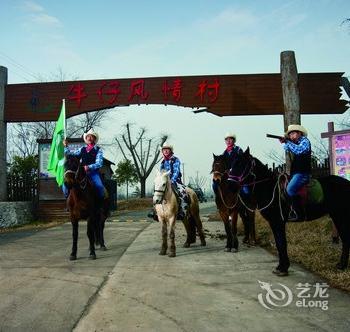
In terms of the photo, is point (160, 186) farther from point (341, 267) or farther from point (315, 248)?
point (341, 267)

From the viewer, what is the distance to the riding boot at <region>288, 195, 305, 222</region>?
23.6ft

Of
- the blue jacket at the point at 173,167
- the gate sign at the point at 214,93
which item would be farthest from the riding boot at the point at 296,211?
the gate sign at the point at 214,93

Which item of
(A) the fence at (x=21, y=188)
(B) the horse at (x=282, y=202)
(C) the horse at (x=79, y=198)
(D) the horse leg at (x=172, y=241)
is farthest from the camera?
(A) the fence at (x=21, y=188)

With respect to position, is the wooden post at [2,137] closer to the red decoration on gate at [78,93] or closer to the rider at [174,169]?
the red decoration on gate at [78,93]

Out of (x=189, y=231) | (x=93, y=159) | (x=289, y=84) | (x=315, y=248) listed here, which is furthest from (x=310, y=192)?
(x=289, y=84)

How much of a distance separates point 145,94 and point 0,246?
24.7 feet

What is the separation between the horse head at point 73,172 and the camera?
848cm

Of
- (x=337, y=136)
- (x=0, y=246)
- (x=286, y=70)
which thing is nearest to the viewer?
(x=337, y=136)

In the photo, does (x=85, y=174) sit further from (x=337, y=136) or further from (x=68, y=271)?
(x=337, y=136)

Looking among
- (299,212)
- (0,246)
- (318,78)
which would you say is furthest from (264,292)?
(318,78)

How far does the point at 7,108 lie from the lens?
16531 millimetres

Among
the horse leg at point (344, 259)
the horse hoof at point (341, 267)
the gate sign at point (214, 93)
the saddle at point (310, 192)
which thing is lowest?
the horse hoof at point (341, 267)

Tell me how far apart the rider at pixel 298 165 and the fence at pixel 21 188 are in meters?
14.2

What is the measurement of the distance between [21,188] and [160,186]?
1178cm
